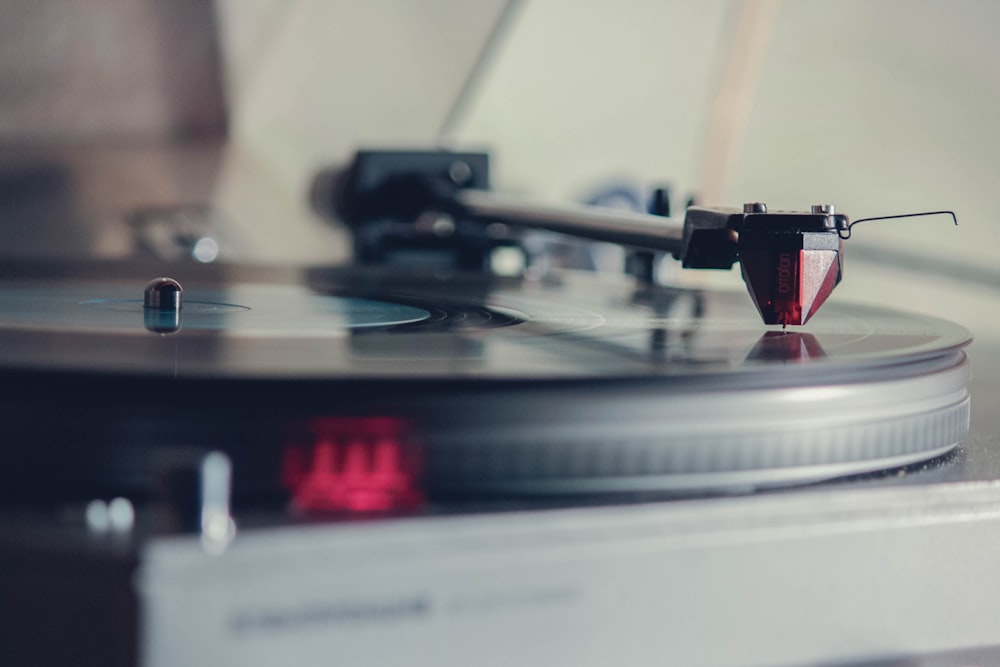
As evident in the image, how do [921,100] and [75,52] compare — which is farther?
[921,100]

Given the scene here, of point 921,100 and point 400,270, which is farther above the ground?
point 921,100

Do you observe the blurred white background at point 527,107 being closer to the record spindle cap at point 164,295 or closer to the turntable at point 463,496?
the turntable at point 463,496

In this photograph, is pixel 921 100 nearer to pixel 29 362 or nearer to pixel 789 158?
pixel 789 158

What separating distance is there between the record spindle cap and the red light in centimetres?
35

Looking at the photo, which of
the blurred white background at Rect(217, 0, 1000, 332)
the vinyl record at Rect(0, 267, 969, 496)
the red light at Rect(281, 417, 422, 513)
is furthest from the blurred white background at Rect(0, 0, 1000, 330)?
the red light at Rect(281, 417, 422, 513)

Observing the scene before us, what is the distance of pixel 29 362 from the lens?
447mm

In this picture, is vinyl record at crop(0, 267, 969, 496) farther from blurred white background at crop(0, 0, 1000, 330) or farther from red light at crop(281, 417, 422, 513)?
blurred white background at crop(0, 0, 1000, 330)

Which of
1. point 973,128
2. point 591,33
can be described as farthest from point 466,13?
point 973,128

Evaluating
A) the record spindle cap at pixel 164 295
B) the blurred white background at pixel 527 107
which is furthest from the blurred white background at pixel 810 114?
the record spindle cap at pixel 164 295

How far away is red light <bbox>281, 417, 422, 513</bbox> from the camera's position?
0.41 metres

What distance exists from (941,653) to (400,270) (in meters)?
0.79

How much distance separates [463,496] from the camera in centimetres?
43

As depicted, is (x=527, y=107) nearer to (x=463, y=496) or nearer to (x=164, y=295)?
(x=164, y=295)

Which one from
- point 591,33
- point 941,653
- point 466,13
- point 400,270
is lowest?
point 941,653
